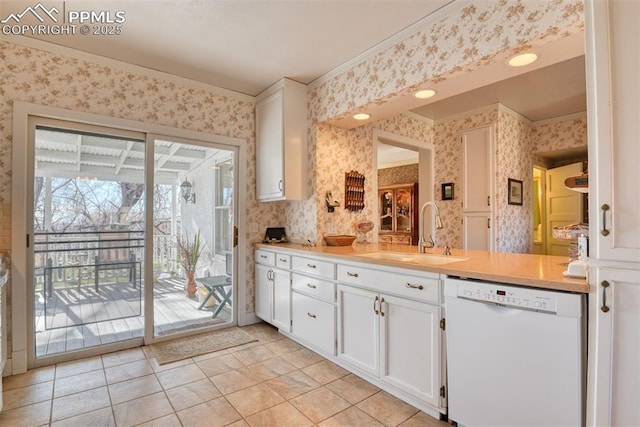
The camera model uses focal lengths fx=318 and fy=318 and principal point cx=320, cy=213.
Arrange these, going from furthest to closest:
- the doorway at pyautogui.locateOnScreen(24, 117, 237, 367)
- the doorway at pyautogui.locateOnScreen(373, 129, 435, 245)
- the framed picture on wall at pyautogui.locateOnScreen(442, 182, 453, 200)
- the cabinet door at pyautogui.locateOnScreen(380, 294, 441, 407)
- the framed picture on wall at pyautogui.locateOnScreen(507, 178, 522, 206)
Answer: the framed picture on wall at pyautogui.locateOnScreen(442, 182, 453, 200) → the framed picture on wall at pyautogui.locateOnScreen(507, 178, 522, 206) → the doorway at pyautogui.locateOnScreen(373, 129, 435, 245) → the doorway at pyautogui.locateOnScreen(24, 117, 237, 367) → the cabinet door at pyautogui.locateOnScreen(380, 294, 441, 407)

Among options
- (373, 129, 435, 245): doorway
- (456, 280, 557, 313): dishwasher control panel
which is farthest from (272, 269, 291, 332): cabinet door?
(456, 280, 557, 313): dishwasher control panel

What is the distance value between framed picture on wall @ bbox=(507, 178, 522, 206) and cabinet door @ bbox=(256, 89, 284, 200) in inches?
116

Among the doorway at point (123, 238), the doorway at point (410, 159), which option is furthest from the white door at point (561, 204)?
the doorway at point (123, 238)

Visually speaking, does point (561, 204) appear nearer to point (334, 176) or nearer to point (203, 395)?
point (334, 176)

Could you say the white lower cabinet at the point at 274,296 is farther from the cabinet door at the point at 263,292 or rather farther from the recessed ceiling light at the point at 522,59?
the recessed ceiling light at the point at 522,59

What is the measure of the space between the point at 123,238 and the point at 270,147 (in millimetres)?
1662

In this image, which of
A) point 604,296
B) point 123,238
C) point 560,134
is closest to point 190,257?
point 123,238

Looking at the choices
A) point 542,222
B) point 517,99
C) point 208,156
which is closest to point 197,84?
point 208,156

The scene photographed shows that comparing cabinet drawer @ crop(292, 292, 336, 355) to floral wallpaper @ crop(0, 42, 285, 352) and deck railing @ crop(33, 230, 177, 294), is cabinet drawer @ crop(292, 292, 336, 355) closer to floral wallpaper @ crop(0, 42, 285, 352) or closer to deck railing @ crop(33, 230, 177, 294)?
floral wallpaper @ crop(0, 42, 285, 352)

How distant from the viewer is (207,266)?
11.2ft

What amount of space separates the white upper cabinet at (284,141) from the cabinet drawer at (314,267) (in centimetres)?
71

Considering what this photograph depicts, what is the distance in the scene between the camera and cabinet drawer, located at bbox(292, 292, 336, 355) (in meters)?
2.53

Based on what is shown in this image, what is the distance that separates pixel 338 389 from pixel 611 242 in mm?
1766

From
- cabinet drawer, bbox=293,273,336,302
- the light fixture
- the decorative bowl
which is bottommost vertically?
cabinet drawer, bbox=293,273,336,302
